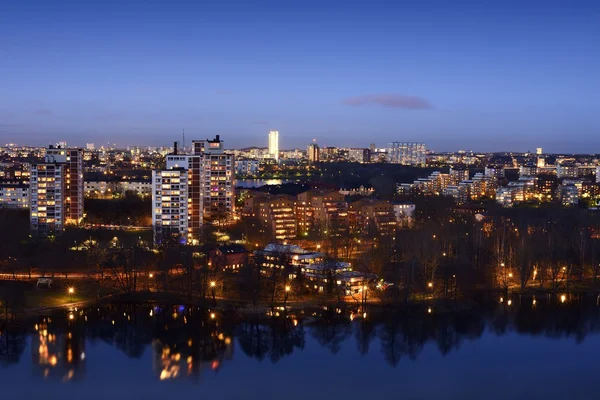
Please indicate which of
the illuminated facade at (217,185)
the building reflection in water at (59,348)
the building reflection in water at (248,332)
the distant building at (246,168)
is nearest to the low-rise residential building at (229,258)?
the building reflection in water at (248,332)

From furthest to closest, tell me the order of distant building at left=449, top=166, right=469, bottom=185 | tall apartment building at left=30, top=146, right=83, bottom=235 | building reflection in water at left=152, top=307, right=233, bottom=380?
1. distant building at left=449, top=166, right=469, bottom=185
2. tall apartment building at left=30, top=146, right=83, bottom=235
3. building reflection in water at left=152, top=307, right=233, bottom=380

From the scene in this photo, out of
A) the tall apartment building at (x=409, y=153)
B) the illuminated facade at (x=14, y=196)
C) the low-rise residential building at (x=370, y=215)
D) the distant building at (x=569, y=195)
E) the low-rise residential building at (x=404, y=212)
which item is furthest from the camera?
the tall apartment building at (x=409, y=153)

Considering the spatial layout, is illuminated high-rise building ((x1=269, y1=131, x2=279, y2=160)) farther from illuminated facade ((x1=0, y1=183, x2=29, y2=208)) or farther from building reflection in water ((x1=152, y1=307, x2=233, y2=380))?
building reflection in water ((x1=152, y1=307, x2=233, y2=380))

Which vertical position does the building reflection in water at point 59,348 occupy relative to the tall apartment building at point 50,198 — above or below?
below

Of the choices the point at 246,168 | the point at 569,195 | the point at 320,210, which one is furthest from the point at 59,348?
the point at 246,168

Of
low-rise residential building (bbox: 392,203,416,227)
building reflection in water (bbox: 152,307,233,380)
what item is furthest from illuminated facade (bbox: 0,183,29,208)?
building reflection in water (bbox: 152,307,233,380)

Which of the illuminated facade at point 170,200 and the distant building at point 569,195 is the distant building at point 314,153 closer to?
the distant building at point 569,195

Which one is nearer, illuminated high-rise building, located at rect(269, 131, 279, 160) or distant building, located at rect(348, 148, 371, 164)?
distant building, located at rect(348, 148, 371, 164)
